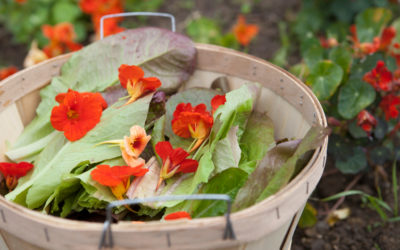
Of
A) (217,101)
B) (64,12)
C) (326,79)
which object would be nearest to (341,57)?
(326,79)

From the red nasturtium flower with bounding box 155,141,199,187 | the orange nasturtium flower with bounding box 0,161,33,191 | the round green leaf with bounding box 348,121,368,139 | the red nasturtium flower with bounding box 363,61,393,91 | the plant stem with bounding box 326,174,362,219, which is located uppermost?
the red nasturtium flower with bounding box 155,141,199,187

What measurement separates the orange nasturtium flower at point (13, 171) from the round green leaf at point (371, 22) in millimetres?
1555

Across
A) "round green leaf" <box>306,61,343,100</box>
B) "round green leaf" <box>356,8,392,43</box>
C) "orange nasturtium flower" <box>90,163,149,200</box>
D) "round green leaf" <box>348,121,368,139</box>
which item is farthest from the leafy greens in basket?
"round green leaf" <box>356,8,392,43</box>

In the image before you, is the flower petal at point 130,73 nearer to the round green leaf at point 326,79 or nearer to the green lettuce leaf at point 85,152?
the green lettuce leaf at point 85,152

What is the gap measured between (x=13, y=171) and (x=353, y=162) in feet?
3.89

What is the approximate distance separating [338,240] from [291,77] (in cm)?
67

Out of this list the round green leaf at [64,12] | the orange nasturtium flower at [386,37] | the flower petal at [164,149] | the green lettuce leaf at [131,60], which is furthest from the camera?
the round green leaf at [64,12]

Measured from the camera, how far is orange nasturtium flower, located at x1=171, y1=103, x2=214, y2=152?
1133 mm

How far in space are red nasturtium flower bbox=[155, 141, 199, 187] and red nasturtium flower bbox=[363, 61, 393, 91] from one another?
0.79 metres

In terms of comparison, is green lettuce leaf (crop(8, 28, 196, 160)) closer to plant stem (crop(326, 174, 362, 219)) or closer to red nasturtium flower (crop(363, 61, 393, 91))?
red nasturtium flower (crop(363, 61, 393, 91))

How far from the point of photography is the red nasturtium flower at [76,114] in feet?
3.91

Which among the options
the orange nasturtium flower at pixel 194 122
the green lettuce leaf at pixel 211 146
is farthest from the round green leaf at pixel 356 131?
the orange nasturtium flower at pixel 194 122

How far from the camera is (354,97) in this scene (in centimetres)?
155

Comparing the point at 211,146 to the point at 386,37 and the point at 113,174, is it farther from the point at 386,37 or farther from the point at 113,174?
the point at 386,37
